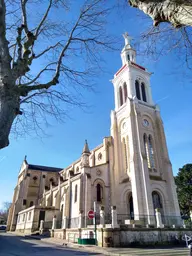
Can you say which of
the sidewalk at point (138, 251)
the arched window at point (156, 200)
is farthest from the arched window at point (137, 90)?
the sidewalk at point (138, 251)

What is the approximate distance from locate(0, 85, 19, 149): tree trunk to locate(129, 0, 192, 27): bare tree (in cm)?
382

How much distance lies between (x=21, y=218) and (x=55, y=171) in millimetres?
17072

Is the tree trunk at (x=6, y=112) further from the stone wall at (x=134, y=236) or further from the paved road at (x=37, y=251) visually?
the stone wall at (x=134, y=236)

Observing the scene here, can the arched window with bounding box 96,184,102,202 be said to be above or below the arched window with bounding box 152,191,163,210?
above

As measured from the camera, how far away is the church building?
890 inches

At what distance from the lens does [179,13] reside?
3396 mm

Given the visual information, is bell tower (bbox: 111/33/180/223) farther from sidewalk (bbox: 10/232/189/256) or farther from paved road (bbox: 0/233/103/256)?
paved road (bbox: 0/233/103/256)

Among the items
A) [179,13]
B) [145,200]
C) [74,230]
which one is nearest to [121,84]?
[145,200]

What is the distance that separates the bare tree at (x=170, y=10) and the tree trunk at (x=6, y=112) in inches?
150

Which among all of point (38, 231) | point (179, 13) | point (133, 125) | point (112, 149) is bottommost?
point (38, 231)

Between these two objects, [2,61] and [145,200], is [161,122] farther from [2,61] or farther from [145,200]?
[2,61]

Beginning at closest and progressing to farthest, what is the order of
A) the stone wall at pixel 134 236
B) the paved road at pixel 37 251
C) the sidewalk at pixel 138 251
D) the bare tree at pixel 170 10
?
the bare tree at pixel 170 10 < the sidewalk at pixel 138 251 < the paved road at pixel 37 251 < the stone wall at pixel 134 236

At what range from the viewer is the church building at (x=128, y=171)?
22.6 meters

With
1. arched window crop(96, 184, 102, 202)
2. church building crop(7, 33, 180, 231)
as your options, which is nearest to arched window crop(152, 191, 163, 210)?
church building crop(7, 33, 180, 231)
